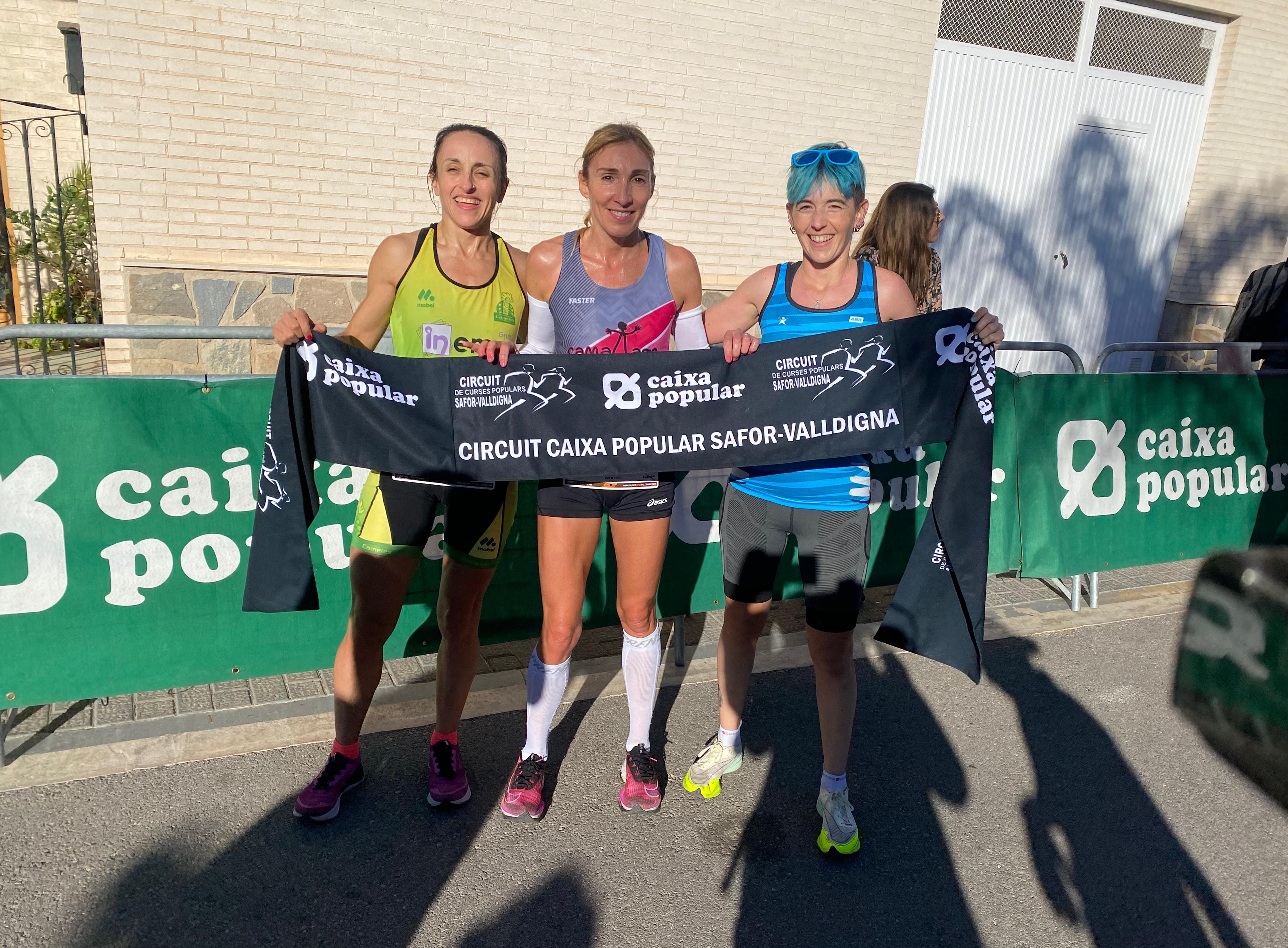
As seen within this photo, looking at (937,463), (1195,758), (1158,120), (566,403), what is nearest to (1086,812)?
(1195,758)

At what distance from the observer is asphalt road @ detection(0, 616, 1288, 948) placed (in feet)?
8.83

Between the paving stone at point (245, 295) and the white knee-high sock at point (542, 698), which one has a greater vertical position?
the paving stone at point (245, 295)

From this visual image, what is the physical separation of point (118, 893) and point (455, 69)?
22.1 ft

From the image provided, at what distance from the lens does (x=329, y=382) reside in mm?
2908

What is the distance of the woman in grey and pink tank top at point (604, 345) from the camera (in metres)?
2.88

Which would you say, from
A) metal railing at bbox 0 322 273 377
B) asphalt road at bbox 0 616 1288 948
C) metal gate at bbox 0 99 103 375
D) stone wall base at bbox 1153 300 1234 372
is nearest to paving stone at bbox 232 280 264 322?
metal railing at bbox 0 322 273 377

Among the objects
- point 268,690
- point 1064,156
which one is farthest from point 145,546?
point 1064,156

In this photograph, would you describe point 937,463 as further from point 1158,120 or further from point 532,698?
point 1158,120

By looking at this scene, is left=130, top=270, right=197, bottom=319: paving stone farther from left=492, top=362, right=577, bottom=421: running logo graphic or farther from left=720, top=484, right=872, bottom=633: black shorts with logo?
left=720, top=484, right=872, bottom=633: black shorts with logo

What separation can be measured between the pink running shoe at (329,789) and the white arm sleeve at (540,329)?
1641 mm

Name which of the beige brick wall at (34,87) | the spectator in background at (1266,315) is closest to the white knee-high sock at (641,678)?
the spectator in background at (1266,315)

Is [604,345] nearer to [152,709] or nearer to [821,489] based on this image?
[821,489]

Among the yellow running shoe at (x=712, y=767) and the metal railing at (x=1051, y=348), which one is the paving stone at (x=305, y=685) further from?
the metal railing at (x=1051, y=348)

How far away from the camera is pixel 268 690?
3.99 m
